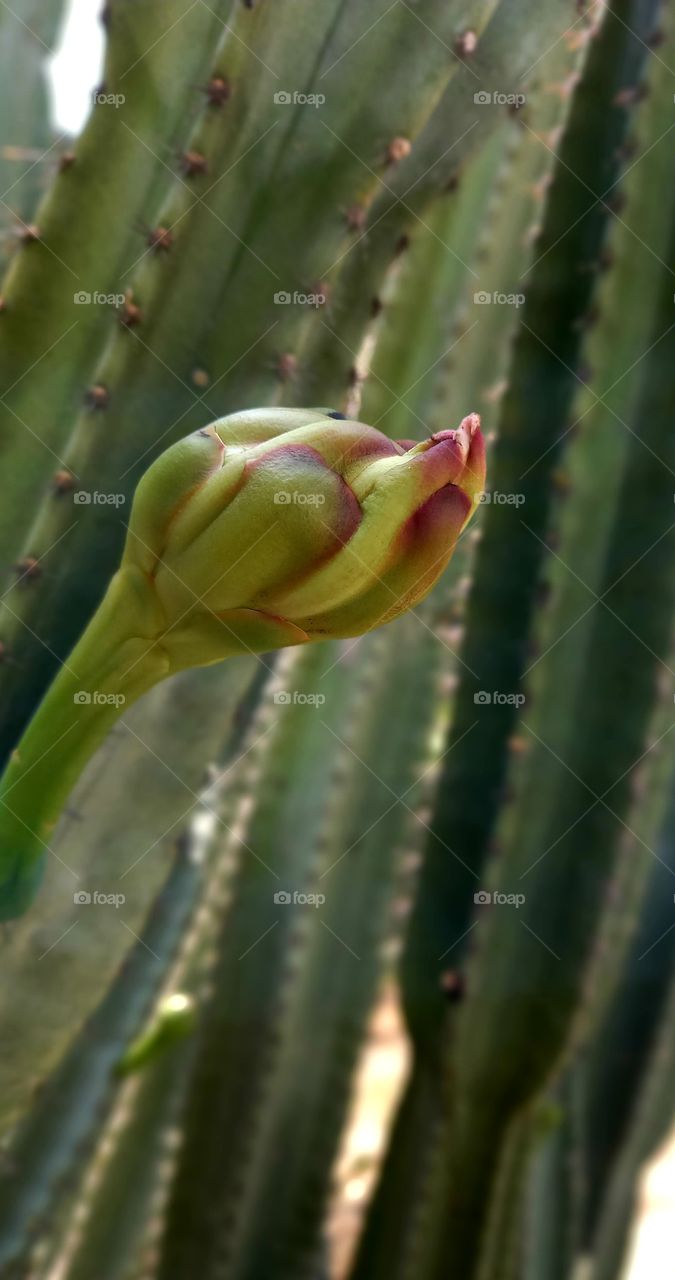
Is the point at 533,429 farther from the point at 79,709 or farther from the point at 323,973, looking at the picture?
the point at 79,709

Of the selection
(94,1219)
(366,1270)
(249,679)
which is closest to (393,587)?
(249,679)

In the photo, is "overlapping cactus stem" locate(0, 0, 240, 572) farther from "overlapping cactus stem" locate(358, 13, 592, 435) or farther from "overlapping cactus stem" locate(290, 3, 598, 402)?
"overlapping cactus stem" locate(358, 13, 592, 435)

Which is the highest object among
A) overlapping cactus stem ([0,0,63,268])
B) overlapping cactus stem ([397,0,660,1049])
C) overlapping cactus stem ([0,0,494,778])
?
overlapping cactus stem ([0,0,63,268])

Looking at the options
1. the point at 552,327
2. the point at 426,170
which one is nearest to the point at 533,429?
the point at 552,327

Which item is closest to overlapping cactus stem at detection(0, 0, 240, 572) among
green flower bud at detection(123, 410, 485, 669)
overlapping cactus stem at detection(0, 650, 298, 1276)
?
green flower bud at detection(123, 410, 485, 669)

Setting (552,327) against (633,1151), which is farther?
(633,1151)

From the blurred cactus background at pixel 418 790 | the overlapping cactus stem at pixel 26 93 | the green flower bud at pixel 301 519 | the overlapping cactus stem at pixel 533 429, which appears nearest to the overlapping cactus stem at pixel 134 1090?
the blurred cactus background at pixel 418 790

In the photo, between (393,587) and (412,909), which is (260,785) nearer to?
(412,909)

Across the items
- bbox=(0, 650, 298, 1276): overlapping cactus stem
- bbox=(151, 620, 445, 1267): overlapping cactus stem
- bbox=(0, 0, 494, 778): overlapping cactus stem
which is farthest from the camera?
bbox=(151, 620, 445, 1267): overlapping cactus stem
